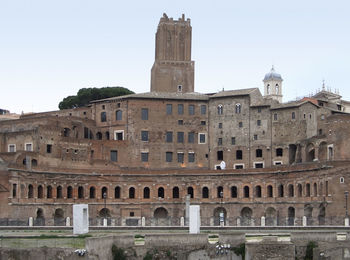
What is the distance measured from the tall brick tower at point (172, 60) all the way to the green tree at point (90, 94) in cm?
1074

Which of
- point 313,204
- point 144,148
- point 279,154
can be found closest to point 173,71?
point 144,148

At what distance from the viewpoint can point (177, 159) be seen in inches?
3438

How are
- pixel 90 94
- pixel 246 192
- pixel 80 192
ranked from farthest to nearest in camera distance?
pixel 90 94, pixel 246 192, pixel 80 192

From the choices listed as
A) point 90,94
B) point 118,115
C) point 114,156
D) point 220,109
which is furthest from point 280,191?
point 90,94

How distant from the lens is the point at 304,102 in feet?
274

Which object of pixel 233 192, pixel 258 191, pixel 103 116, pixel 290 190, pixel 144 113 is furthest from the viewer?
pixel 103 116

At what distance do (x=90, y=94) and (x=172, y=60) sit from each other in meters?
16.9

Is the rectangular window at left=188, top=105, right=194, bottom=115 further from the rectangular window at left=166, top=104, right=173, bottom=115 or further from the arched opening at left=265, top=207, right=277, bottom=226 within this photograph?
the arched opening at left=265, top=207, right=277, bottom=226

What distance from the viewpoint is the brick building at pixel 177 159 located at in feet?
242

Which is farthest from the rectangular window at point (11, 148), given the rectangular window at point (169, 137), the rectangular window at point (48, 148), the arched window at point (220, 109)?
the arched window at point (220, 109)

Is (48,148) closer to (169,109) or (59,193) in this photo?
(59,193)

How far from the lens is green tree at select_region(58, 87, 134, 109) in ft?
345

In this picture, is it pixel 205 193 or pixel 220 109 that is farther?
pixel 220 109

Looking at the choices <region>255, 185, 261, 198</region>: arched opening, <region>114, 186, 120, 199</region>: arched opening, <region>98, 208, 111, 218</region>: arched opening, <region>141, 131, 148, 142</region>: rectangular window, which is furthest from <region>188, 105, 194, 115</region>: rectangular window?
<region>98, 208, 111, 218</region>: arched opening
